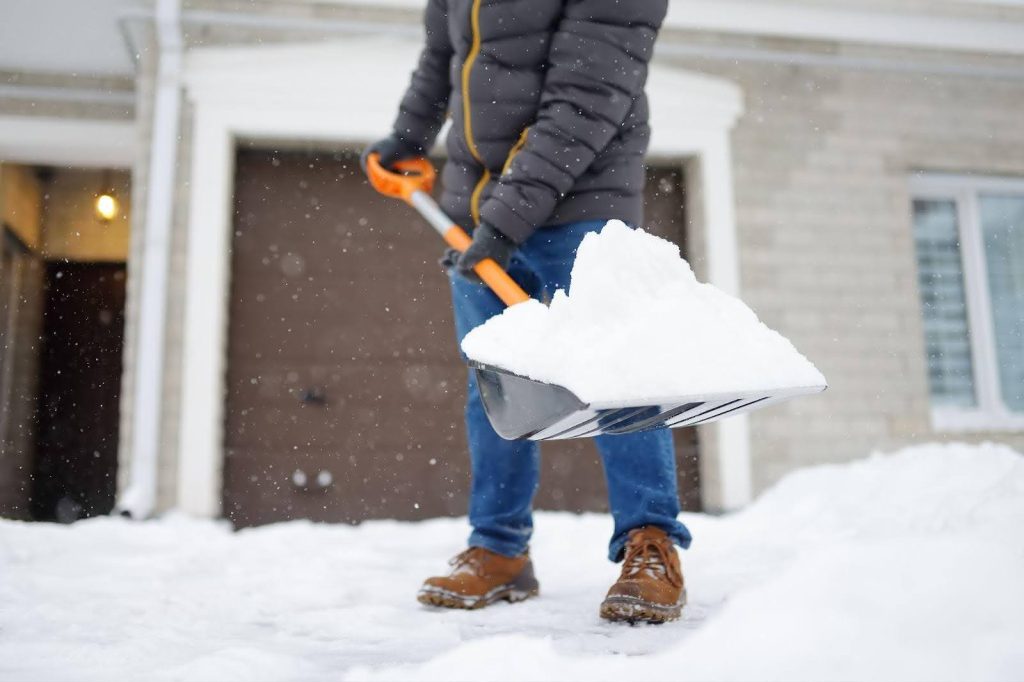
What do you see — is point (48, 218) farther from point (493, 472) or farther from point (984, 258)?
point (984, 258)

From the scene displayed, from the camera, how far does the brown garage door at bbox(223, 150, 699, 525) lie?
423 cm

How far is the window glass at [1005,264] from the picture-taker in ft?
17.2

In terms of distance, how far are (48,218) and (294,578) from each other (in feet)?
20.8

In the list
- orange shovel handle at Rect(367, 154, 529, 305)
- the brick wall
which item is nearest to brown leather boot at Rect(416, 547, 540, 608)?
orange shovel handle at Rect(367, 154, 529, 305)

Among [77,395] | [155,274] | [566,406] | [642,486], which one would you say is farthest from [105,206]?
[566,406]

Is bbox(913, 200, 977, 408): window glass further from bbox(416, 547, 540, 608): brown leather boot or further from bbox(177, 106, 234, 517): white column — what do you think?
bbox(177, 106, 234, 517): white column

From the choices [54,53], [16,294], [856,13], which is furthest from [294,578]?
[16,294]

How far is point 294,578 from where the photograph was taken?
229cm

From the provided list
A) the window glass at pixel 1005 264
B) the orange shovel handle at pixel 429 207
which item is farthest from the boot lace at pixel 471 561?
the window glass at pixel 1005 264

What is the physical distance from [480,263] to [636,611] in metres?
0.83

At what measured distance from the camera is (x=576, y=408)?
4.16 feet

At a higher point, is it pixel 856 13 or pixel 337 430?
pixel 856 13

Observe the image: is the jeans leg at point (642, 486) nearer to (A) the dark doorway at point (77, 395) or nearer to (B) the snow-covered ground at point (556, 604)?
(B) the snow-covered ground at point (556, 604)

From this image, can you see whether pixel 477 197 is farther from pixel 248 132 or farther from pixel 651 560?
pixel 248 132
